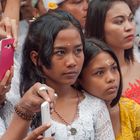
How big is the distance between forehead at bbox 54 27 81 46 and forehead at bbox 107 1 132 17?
0.60 metres

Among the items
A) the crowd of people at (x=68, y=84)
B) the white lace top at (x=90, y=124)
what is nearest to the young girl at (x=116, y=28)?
the crowd of people at (x=68, y=84)

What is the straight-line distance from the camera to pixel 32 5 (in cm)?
290

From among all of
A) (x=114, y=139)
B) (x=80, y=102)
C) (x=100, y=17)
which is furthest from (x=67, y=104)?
(x=100, y=17)

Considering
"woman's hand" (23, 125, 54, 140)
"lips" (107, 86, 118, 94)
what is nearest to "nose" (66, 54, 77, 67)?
"lips" (107, 86, 118, 94)

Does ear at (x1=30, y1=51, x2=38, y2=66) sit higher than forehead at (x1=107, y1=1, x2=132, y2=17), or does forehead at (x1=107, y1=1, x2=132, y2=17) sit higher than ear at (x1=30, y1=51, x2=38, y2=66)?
ear at (x1=30, y1=51, x2=38, y2=66)

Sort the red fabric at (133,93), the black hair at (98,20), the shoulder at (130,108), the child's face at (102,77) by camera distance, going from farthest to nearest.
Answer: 1. the black hair at (98,20)
2. the red fabric at (133,93)
3. the shoulder at (130,108)
4. the child's face at (102,77)

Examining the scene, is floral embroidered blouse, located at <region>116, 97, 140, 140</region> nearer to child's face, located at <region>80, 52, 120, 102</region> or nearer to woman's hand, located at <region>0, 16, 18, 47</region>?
child's face, located at <region>80, 52, 120, 102</region>

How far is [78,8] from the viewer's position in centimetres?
282

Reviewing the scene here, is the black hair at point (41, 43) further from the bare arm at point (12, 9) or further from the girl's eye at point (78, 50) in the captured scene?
the bare arm at point (12, 9)

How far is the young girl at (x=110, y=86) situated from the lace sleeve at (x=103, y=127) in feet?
0.37

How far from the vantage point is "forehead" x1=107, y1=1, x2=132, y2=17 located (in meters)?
2.45

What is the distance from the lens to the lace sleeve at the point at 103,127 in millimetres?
1914

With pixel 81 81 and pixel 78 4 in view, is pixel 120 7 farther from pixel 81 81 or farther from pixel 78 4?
pixel 81 81

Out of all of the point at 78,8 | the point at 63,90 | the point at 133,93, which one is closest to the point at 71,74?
the point at 63,90
